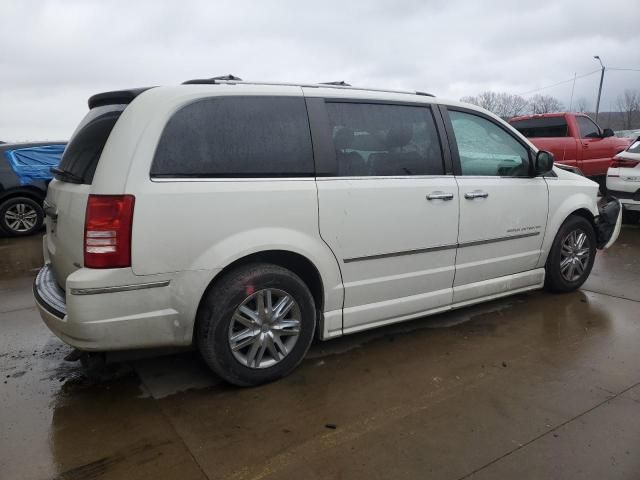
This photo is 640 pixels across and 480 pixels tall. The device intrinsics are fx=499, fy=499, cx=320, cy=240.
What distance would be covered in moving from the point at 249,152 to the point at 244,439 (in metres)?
1.60

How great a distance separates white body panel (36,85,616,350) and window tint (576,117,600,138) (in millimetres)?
8008

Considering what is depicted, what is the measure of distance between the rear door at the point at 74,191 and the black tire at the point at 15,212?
20.2ft

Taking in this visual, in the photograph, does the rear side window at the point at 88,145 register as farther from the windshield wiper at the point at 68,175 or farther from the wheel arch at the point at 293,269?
the wheel arch at the point at 293,269

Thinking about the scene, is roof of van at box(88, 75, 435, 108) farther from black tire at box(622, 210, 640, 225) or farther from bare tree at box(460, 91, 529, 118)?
bare tree at box(460, 91, 529, 118)

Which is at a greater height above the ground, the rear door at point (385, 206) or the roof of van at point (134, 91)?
the roof of van at point (134, 91)

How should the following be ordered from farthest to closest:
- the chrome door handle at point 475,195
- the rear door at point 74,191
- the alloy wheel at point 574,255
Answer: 1. the alloy wheel at point 574,255
2. the chrome door handle at point 475,195
3. the rear door at point 74,191

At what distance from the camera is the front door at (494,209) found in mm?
3846

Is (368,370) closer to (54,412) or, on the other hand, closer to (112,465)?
(112,465)

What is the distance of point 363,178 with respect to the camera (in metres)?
3.33

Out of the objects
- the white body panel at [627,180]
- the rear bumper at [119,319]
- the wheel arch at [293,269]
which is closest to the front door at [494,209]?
the wheel arch at [293,269]

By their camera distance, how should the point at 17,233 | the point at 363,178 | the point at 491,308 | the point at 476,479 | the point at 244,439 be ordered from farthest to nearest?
the point at 17,233 → the point at 491,308 → the point at 363,178 → the point at 244,439 → the point at 476,479

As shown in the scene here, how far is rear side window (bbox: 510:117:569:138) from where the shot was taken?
35.9ft

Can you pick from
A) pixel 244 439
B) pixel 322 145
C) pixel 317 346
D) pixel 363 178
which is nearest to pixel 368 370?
pixel 317 346

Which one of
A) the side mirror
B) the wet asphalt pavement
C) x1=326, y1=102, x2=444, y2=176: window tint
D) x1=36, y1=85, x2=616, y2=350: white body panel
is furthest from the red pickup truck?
x1=326, y1=102, x2=444, y2=176: window tint
